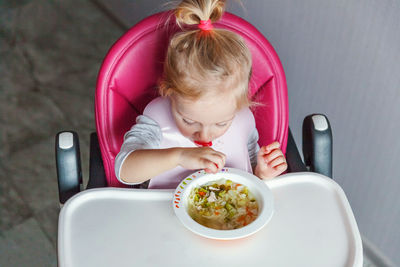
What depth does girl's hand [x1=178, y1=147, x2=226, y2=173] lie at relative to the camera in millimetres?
1017

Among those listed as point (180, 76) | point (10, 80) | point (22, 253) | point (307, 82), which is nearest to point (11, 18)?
point (10, 80)

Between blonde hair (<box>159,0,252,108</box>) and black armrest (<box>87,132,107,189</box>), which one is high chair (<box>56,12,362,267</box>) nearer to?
black armrest (<box>87,132,107,189</box>)

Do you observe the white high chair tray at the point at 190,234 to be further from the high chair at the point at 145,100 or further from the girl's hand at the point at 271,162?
the high chair at the point at 145,100

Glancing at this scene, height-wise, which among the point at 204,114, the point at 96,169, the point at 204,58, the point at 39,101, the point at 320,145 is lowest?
the point at 39,101

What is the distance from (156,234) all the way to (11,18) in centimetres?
211

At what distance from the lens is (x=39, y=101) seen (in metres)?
2.25

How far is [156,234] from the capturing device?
100cm

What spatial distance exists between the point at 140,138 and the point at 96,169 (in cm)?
17

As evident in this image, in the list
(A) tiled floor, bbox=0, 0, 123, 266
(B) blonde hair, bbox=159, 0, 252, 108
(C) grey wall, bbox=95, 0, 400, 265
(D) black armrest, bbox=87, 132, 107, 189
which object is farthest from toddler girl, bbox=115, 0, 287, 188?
(A) tiled floor, bbox=0, 0, 123, 266

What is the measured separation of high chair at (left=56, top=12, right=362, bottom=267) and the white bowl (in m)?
0.03

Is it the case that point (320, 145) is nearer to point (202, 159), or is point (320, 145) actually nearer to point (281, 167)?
point (281, 167)

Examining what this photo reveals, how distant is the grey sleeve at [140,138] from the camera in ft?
3.76

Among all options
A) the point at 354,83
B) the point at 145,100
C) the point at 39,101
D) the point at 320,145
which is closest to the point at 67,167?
the point at 145,100

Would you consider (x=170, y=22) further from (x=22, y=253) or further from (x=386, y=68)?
(x=22, y=253)
